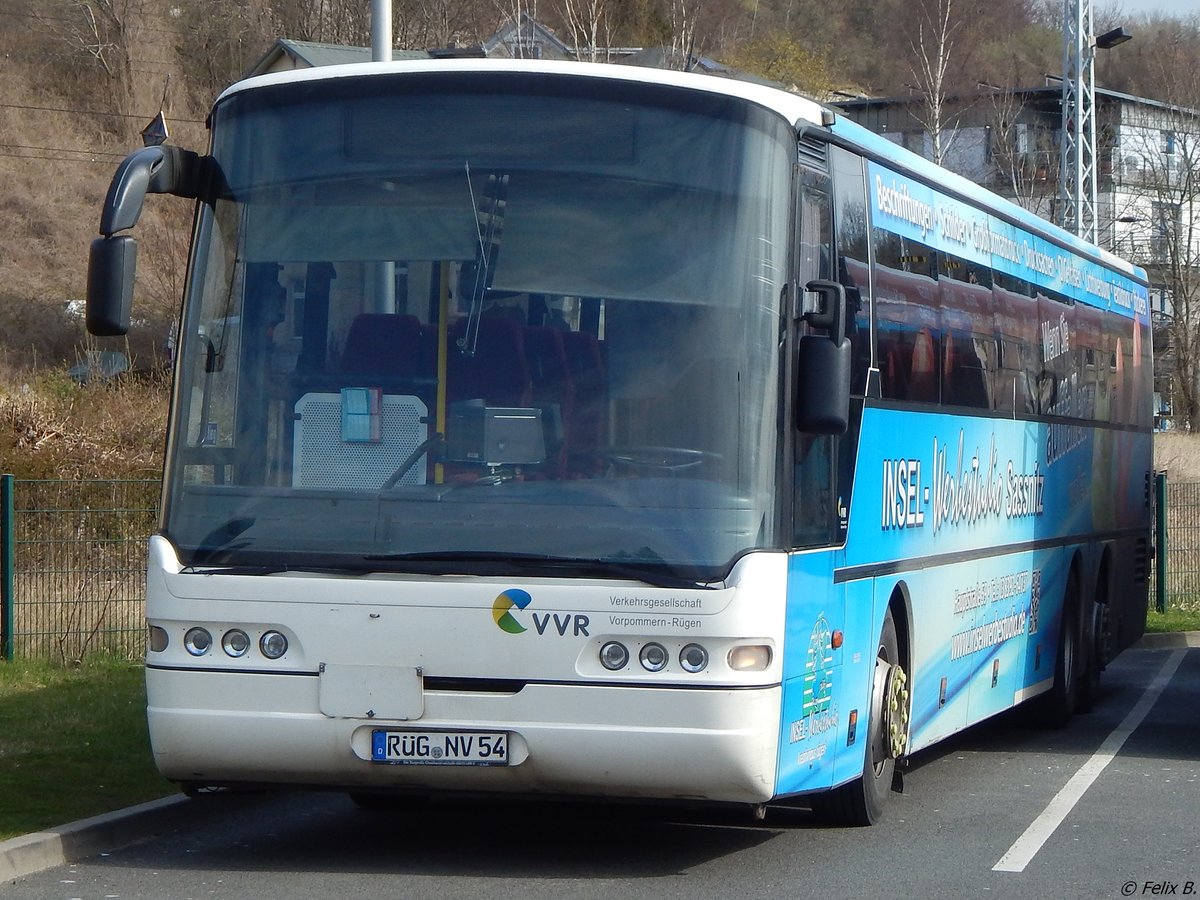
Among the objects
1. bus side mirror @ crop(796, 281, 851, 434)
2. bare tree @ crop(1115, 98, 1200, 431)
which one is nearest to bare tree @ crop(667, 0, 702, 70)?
bare tree @ crop(1115, 98, 1200, 431)

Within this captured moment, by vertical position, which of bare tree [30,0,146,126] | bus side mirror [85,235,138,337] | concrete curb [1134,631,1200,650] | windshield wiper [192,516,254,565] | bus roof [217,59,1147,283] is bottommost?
concrete curb [1134,631,1200,650]

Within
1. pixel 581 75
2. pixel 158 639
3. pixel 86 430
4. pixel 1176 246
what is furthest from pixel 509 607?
pixel 1176 246

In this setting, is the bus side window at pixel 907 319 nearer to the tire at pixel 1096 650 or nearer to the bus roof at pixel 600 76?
the bus roof at pixel 600 76

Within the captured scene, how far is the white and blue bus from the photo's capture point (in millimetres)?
7207

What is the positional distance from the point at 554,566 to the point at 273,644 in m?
1.21

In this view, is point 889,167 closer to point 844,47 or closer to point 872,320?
point 872,320

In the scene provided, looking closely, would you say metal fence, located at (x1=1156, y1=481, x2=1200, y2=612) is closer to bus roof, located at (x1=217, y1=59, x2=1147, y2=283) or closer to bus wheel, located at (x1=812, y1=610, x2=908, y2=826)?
bus wheel, located at (x1=812, y1=610, x2=908, y2=826)

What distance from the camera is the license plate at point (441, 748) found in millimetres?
7254

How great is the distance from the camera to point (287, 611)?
736 centimetres

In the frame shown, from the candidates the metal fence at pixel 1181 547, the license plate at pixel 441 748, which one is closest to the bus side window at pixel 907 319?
the license plate at pixel 441 748

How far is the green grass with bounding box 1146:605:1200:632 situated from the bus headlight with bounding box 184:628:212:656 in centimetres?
1709

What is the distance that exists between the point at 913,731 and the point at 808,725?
6.87ft

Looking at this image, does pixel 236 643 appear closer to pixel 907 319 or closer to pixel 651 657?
pixel 651 657

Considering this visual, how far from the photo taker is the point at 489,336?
7.51 metres
